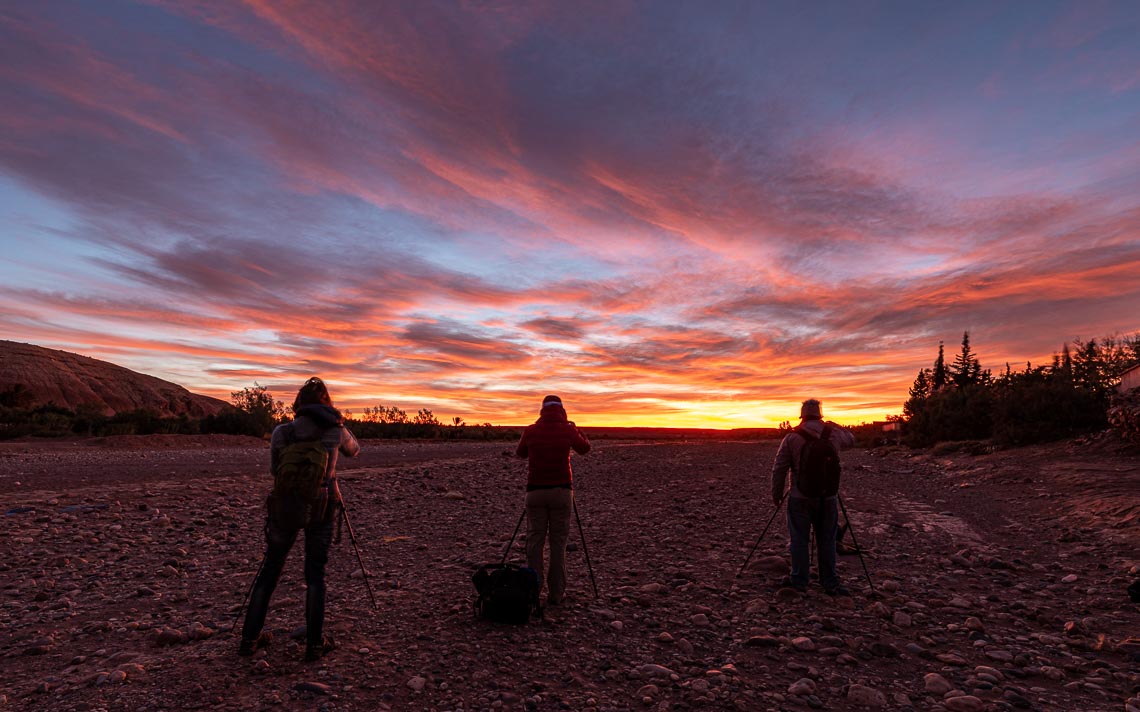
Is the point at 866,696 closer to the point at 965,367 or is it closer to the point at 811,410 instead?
the point at 811,410

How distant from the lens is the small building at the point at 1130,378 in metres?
35.2

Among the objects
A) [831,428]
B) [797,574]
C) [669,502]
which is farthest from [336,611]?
[669,502]

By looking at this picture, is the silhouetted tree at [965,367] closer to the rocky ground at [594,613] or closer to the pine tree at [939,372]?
the pine tree at [939,372]

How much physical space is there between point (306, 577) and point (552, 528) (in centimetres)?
341

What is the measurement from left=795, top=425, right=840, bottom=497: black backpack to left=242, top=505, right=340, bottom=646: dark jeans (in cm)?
695

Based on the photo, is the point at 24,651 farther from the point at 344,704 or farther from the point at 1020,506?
the point at 1020,506

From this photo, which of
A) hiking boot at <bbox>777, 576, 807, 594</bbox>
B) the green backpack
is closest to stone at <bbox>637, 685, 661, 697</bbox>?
the green backpack

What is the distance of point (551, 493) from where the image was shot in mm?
8875

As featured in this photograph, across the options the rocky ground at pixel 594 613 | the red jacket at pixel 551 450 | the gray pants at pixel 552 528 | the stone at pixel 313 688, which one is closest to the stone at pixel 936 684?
the rocky ground at pixel 594 613

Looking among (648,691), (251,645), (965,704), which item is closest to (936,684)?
(965,704)

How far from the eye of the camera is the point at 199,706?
5637mm

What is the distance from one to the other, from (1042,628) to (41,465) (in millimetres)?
30232

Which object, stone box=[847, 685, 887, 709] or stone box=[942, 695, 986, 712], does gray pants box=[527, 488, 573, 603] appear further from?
stone box=[942, 695, 986, 712]

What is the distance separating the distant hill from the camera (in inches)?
3984
